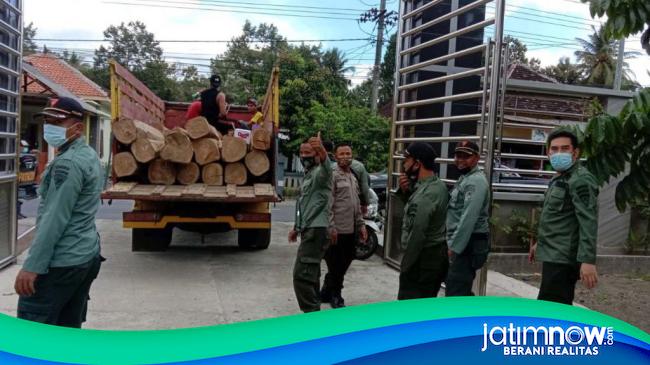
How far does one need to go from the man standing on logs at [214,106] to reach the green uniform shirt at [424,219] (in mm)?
4817

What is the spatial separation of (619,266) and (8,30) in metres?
8.24

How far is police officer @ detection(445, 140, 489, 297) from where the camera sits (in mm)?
4086

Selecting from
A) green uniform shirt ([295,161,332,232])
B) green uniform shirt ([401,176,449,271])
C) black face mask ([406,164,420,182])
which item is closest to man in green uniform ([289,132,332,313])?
green uniform shirt ([295,161,332,232])

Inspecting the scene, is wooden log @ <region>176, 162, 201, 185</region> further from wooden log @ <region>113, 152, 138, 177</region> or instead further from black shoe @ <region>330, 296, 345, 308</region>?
black shoe @ <region>330, 296, 345, 308</region>

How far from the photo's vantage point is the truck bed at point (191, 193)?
6316 mm

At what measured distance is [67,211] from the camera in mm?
2922

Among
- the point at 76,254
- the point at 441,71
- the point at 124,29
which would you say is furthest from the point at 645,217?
the point at 124,29

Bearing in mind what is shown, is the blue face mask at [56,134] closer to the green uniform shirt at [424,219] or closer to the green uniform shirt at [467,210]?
the green uniform shirt at [424,219]

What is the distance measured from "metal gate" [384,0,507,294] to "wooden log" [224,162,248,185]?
6.33 ft

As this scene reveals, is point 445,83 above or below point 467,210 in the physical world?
above

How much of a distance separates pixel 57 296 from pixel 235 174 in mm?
4119

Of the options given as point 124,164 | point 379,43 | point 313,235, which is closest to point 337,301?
point 313,235

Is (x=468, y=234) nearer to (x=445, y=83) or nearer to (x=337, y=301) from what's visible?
(x=337, y=301)

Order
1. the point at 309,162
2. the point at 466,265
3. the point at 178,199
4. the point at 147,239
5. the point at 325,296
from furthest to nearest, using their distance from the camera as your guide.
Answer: the point at 147,239 → the point at 178,199 → the point at 325,296 → the point at 309,162 → the point at 466,265
